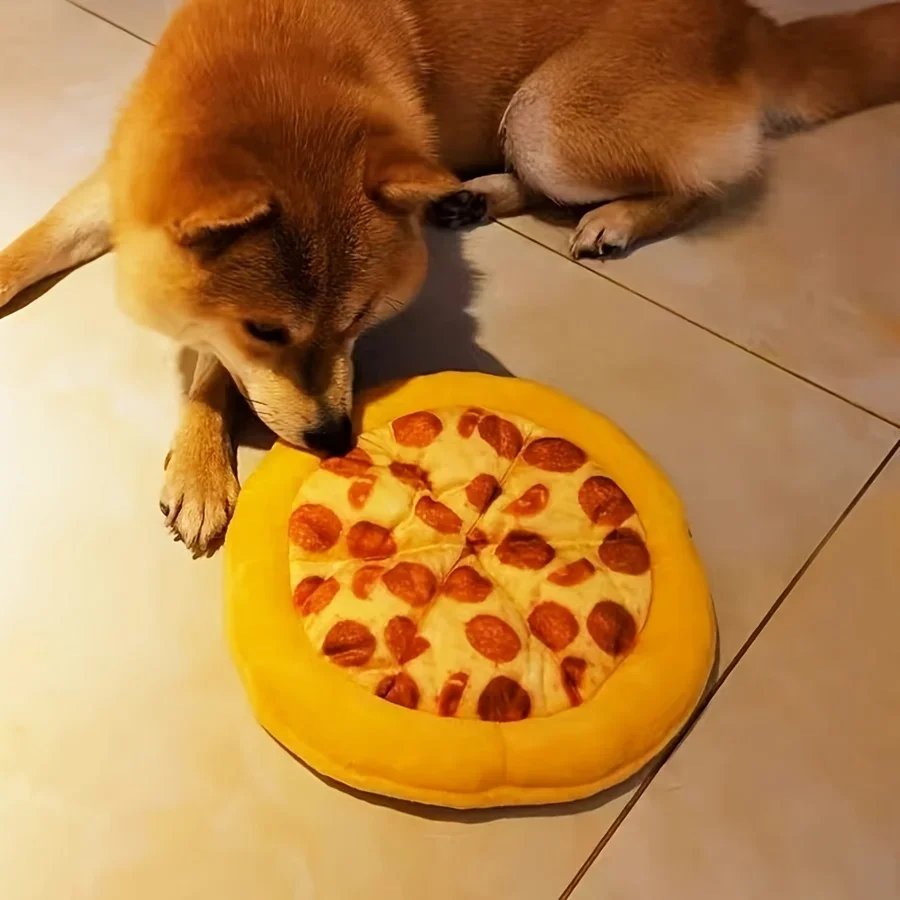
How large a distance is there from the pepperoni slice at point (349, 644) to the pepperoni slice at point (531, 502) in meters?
0.26

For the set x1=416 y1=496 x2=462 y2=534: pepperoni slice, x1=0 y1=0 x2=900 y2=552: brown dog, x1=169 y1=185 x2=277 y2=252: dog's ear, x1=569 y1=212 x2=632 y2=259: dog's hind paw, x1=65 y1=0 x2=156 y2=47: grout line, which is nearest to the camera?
x1=169 y1=185 x2=277 y2=252: dog's ear

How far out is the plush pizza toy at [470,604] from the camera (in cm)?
114

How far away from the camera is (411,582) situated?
4.09 feet

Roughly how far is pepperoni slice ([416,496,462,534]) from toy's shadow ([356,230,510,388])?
316 millimetres

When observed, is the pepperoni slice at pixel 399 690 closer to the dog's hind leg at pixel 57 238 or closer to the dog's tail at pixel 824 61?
the dog's hind leg at pixel 57 238

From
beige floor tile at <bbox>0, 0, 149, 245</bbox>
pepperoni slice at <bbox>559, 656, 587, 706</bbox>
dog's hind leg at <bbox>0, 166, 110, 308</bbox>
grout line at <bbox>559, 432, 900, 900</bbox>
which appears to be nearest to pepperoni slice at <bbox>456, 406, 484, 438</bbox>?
pepperoni slice at <bbox>559, 656, 587, 706</bbox>

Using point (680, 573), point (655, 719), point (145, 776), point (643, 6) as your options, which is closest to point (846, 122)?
point (643, 6)

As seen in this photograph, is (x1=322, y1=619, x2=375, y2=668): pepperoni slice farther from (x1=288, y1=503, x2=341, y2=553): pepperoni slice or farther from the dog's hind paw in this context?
the dog's hind paw

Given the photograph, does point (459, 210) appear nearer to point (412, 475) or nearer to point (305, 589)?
point (412, 475)

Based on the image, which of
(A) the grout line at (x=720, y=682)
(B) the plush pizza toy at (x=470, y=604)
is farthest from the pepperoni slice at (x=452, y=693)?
(A) the grout line at (x=720, y=682)

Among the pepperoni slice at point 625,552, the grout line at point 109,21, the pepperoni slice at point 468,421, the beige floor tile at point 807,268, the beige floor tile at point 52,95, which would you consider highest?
the beige floor tile at point 807,268

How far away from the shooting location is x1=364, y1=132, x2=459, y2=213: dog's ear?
1.22 meters

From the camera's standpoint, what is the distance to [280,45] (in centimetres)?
134

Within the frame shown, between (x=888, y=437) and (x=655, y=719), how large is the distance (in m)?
0.67
